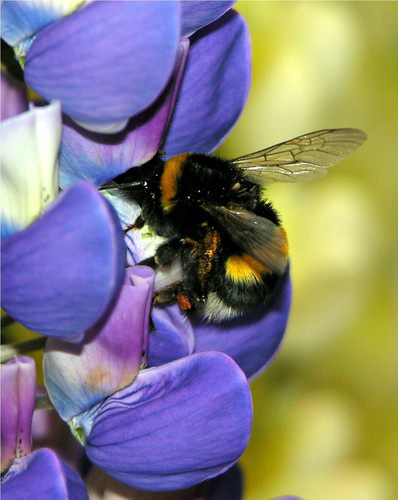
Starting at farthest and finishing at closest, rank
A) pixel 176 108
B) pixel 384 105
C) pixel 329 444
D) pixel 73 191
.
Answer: pixel 384 105 < pixel 329 444 < pixel 176 108 < pixel 73 191

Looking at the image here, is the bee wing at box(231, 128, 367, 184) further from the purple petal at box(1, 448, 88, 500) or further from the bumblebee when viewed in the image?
the purple petal at box(1, 448, 88, 500)

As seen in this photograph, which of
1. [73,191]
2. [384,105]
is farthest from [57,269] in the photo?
[384,105]

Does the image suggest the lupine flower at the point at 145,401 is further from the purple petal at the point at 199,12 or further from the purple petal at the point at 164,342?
the purple petal at the point at 199,12

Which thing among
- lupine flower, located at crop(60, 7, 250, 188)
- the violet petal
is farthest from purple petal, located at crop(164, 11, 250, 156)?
the violet petal

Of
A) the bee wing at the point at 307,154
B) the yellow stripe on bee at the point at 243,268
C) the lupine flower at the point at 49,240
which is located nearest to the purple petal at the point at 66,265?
the lupine flower at the point at 49,240

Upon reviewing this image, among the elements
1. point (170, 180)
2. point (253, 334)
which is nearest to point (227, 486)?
point (253, 334)

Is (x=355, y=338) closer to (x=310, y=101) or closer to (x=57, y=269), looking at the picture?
(x=310, y=101)

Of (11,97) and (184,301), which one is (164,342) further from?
(11,97)

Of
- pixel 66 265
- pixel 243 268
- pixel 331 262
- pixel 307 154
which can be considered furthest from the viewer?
pixel 331 262
